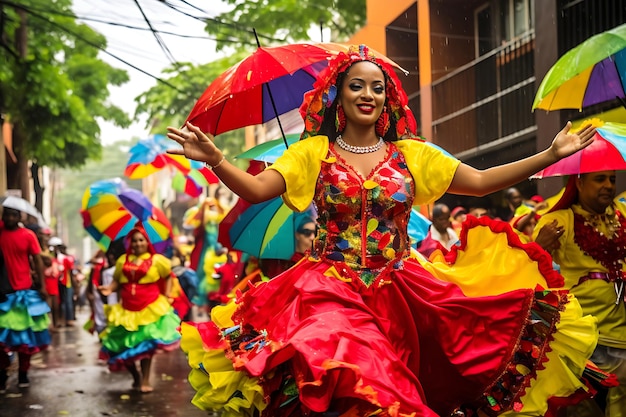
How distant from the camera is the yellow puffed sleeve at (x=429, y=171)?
18.5 feet

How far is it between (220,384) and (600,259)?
11.1 ft

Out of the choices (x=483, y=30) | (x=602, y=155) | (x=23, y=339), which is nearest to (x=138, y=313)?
(x=23, y=339)

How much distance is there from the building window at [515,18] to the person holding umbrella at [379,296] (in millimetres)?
11168

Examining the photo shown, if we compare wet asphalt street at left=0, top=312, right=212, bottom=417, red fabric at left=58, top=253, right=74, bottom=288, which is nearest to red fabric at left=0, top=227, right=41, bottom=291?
wet asphalt street at left=0, top=312, right=212, bottom=417

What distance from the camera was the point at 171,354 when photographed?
52.5 feet

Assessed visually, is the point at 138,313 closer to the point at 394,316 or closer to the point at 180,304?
the point at 180,304

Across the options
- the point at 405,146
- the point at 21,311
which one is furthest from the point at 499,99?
the point at 405,146

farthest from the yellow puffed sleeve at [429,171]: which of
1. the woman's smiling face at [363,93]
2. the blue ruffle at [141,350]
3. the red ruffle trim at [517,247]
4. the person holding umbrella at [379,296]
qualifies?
the blue ruffle at [141,350]

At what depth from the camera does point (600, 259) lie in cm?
719

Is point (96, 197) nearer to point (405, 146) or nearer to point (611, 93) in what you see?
point (611, 93)

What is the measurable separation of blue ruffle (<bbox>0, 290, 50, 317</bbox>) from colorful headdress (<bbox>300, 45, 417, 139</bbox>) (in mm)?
7739

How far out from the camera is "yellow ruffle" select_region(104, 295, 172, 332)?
1193cm

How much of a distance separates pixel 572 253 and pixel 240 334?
297 centimetres

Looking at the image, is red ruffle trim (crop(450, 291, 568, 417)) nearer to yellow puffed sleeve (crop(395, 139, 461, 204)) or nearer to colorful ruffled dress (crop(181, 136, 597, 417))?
colorful ruffled dress (crop(181, 136, 597, 417))
